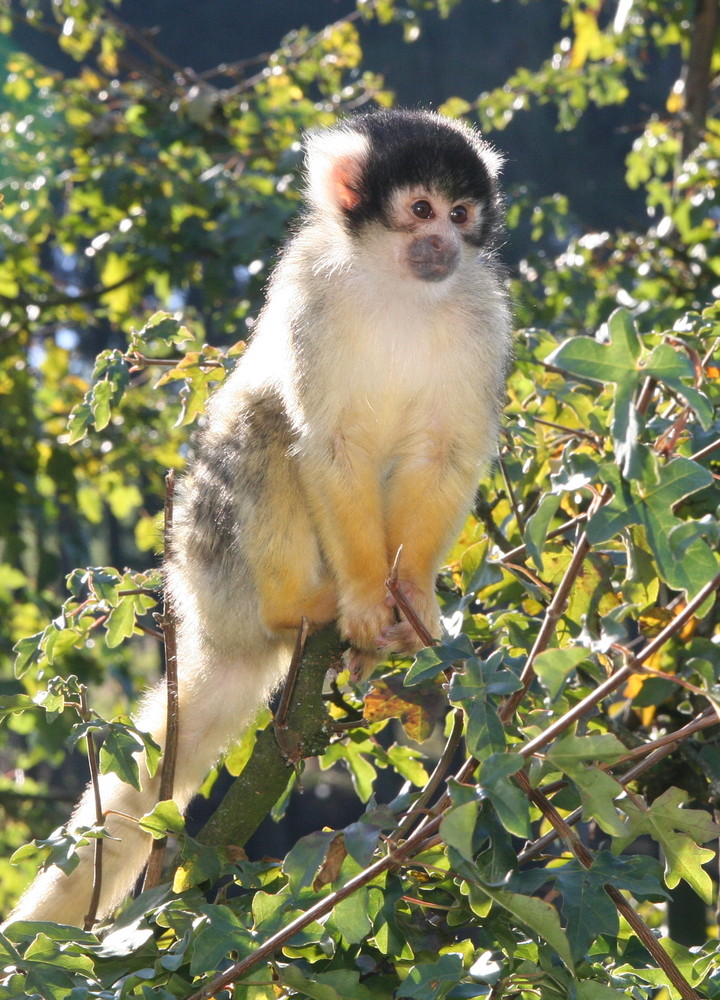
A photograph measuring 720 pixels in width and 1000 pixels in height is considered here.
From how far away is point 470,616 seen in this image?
239 centimetres

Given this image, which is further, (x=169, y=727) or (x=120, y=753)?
(x=169, y=727)

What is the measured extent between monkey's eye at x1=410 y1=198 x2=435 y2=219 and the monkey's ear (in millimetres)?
177

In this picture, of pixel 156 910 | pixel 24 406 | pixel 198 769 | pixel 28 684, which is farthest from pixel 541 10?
pixel 156 910

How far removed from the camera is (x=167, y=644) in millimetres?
2594

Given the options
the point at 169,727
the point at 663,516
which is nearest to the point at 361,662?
the point at 169,727

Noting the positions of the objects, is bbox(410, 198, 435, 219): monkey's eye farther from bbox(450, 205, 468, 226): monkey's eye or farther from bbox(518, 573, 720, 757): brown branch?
bbox(518, 573, 720, 757): brown branch

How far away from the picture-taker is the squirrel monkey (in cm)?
292

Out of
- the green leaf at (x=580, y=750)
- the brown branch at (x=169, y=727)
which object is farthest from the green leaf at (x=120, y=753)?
the green leaf at (x=580, y=750)

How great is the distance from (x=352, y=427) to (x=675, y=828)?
157cm

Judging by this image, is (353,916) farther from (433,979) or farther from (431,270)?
(431,270)

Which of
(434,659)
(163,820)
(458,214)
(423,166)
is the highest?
(423,166)

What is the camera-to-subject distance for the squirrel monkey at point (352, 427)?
2918 mm

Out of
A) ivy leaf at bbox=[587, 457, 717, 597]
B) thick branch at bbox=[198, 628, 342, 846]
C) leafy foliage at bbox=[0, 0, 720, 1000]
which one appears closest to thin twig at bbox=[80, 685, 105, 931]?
leafy foliage at bbox=[0, 0, 720, 1000]

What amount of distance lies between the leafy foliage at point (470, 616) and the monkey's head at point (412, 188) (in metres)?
0.41
